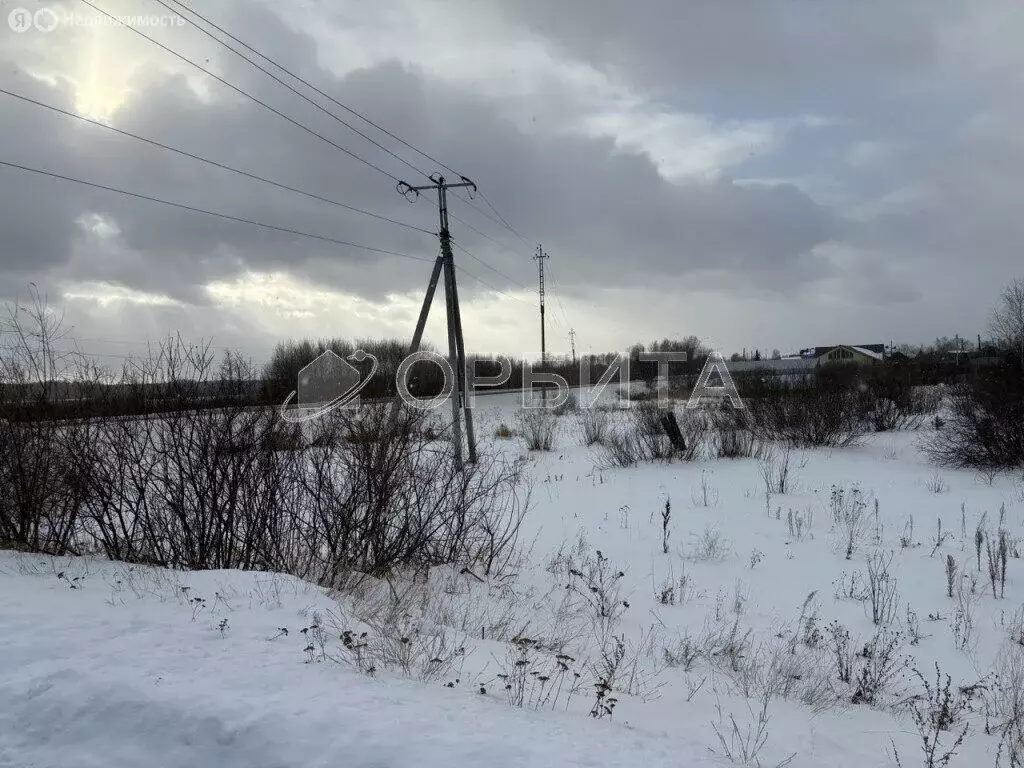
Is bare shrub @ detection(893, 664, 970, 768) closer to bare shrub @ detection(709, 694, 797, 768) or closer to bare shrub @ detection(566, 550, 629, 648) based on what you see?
bare shrub @ detection(709, 694, 797, 768)

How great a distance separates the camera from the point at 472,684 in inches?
133

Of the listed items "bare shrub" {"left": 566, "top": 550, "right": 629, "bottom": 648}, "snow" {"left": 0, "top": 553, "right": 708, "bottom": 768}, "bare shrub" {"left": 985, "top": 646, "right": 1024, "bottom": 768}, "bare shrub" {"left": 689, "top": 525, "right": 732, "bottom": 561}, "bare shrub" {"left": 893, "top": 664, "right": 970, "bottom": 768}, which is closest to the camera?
"snow" {"left": 0, "top": 553, "right": 708, "bottom": 768}

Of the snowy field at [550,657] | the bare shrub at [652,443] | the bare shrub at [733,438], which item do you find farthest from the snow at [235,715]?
the bare shrub at [733,438]

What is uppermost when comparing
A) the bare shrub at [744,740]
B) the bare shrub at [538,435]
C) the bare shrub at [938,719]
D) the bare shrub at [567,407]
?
the bare shrub at [567,407]

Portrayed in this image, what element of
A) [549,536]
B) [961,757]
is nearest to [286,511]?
[549,536]

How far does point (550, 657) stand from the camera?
4.25m

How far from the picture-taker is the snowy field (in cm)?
262

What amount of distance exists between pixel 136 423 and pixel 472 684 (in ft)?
14.7

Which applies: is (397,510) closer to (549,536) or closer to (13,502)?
(549,536)

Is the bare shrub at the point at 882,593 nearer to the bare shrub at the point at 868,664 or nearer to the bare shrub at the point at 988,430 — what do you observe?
the bare shrub at the point at 868,664

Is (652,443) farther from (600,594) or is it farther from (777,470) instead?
(600,594)

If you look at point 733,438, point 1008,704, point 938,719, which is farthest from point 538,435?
point 938,719

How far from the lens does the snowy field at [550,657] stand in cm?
262

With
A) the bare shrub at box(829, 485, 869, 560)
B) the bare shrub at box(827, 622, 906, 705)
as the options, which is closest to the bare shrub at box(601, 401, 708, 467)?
the bare shrub at box(829, 485, 869, 560)
